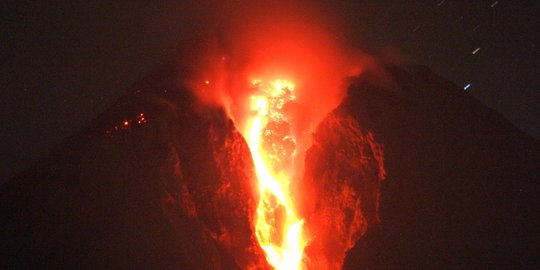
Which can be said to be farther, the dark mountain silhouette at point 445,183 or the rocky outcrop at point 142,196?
the dark mountain silhouette at point 445,183

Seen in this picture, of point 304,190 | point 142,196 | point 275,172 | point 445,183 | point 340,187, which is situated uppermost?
point 275,172

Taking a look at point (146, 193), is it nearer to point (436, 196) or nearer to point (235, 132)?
point (235, 132)

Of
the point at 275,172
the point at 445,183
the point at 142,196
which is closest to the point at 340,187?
the point at 275,172

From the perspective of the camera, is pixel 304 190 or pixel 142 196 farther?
pixel 304 190

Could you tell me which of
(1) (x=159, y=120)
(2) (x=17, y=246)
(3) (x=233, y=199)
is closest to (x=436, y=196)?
(3) (x=233, y=199)

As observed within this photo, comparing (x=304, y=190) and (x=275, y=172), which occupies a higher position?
(x=275, y=172)

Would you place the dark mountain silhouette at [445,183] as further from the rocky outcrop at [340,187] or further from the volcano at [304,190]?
the rocky outcrop at [340,187]

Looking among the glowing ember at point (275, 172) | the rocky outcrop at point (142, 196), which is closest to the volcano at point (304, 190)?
the rocky outcrop at point (142, 196)

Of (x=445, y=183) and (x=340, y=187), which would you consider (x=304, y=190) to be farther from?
(x=445, y=183)
